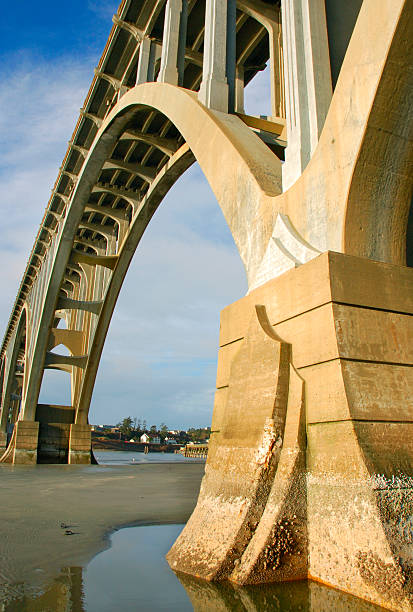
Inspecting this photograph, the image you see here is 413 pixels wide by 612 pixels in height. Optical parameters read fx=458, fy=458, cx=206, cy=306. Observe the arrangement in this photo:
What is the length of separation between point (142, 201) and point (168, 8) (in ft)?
33.6

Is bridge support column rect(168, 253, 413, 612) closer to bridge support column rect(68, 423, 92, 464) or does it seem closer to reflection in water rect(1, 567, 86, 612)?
reflection in water rect(1, 567, 86, 612)

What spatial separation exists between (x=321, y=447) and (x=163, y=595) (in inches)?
50.9

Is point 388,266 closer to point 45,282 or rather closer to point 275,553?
point 275,553

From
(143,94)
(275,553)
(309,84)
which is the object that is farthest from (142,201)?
(275,553)

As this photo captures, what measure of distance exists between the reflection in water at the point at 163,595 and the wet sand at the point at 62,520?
8.1 inches

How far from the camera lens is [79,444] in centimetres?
2325

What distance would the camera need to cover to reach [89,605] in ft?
8.35

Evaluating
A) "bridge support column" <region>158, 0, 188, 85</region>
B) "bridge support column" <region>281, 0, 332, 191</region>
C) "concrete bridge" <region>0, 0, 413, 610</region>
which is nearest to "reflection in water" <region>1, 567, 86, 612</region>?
"concrete bridge" <region>0, 0, 413, 610</region>

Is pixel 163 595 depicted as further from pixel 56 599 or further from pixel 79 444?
pixel 79 444

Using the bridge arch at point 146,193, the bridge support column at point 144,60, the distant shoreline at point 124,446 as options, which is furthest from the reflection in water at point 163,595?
the distant shoreline at point 124,446

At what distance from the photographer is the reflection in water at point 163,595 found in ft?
7.97

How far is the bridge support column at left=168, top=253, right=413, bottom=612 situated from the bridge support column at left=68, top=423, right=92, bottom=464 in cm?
2117

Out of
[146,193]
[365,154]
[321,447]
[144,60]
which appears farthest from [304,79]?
[146,193]

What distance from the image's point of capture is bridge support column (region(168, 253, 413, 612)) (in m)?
2.53
